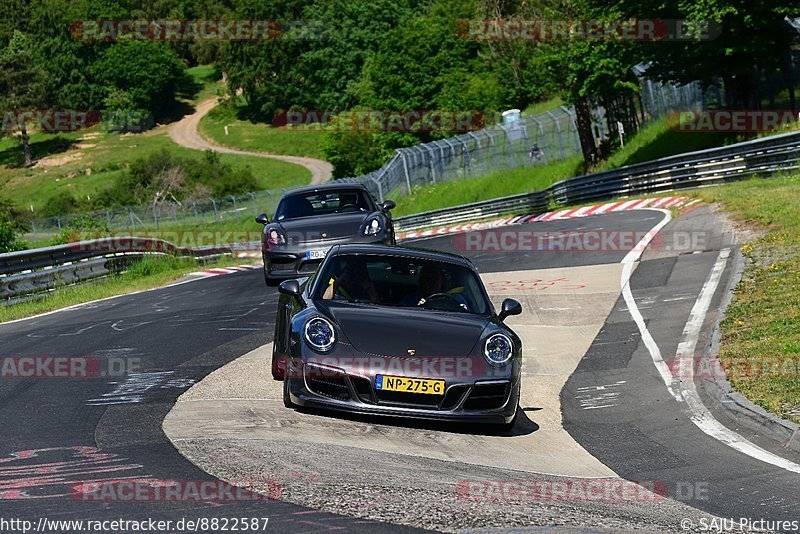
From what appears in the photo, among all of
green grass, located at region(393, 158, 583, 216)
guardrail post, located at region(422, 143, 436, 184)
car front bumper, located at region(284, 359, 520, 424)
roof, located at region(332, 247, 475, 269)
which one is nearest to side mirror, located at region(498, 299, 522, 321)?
roof, located at region(332, 247, 475, 269)

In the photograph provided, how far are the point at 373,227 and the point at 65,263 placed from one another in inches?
383

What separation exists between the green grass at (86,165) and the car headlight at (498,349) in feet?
298

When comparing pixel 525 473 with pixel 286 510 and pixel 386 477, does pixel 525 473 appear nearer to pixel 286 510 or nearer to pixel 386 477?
pixel 386 477

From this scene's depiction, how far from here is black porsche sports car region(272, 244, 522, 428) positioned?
27.0 feet

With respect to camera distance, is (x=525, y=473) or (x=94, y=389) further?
(x=94, y=389)

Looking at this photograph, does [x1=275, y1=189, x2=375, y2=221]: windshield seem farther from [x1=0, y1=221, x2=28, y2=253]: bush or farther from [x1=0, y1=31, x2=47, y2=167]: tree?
[x1=0, y1=31, x2=47, y2=167]: tree

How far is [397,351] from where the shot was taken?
328 inches

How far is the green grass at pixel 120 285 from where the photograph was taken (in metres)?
20.3

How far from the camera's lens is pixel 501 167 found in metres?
53.5

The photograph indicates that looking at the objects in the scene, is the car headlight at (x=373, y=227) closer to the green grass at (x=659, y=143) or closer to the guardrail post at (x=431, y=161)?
the green grass at (x=659, y=143)

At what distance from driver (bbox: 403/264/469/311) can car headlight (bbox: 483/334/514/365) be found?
2.33 feet

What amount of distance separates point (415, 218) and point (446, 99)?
36230mm

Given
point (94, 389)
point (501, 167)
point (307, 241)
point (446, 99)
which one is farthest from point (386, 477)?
point (446, 99)

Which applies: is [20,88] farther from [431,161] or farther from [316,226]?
[316,226]
